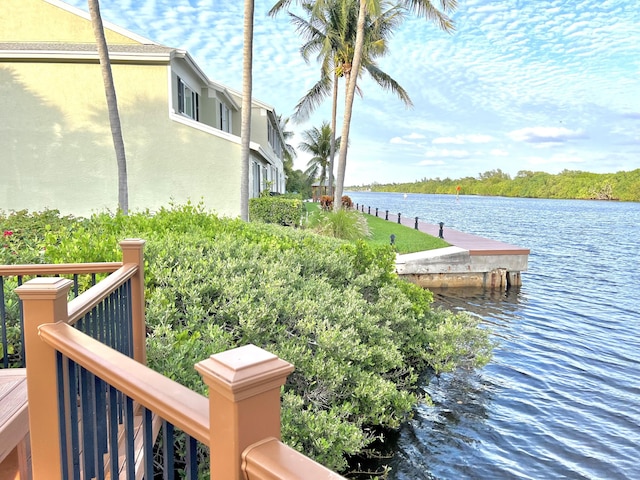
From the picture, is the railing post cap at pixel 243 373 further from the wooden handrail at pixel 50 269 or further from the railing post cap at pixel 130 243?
the wooden handrail at pixel 50 269

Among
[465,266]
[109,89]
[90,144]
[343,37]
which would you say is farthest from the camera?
[343,37]

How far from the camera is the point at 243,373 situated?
117cm

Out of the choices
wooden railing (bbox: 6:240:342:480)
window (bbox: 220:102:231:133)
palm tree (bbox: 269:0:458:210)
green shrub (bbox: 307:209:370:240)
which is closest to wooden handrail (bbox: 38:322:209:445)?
wooden railing (bbox: 6:240:342:480)

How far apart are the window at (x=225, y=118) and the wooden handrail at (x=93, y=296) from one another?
20.2m

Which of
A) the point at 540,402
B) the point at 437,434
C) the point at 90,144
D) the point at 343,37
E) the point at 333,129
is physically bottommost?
the point at 540,402

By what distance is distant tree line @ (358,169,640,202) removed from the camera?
11425 cm

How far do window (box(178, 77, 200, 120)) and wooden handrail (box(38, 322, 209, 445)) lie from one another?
16482mm

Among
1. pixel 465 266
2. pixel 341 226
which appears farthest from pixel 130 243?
pixel 465 266

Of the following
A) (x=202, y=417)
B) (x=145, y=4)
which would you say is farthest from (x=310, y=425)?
(x=145, y=4)

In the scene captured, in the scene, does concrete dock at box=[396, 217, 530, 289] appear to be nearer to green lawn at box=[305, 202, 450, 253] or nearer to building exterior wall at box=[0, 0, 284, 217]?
green lawn at box=[305, 202, 450, 253]

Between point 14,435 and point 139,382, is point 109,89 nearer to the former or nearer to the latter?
point 14,435

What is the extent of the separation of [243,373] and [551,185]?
149 meters

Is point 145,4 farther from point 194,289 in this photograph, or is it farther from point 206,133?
point 194,289

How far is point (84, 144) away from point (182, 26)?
47.4 feet
